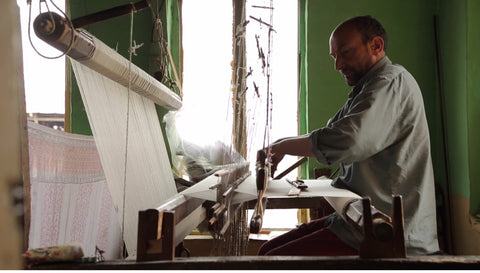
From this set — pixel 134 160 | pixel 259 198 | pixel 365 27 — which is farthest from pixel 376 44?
pixel 134 160

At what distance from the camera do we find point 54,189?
179 centimetres

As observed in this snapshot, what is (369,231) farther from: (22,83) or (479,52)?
(479,52)

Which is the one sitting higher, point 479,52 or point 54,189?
point 479,52

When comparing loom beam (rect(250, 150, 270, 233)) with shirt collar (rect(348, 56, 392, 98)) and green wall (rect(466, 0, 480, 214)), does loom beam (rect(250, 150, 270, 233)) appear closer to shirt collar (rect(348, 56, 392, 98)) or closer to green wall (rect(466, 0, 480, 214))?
shirt collar (rect(348, 56, 392, 98))

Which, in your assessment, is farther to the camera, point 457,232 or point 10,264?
point 457,232

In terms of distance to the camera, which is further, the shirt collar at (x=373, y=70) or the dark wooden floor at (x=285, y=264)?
the shirt collar at (x=373, y=70)

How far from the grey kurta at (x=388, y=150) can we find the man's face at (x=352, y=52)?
17 centimetres

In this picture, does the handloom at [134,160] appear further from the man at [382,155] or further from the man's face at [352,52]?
the man's face at [352,52]

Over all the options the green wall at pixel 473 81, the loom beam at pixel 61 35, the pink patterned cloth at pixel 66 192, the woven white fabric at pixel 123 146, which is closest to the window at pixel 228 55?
the green wall at pixel 473 81

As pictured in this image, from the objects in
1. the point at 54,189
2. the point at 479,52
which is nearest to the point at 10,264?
the point at 54,189

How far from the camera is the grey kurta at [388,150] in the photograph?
1.40m

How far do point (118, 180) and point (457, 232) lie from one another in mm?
3050

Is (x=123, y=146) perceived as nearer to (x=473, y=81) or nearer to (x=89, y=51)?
(x=89, y=51)

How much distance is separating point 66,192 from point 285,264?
1425 millimetres
